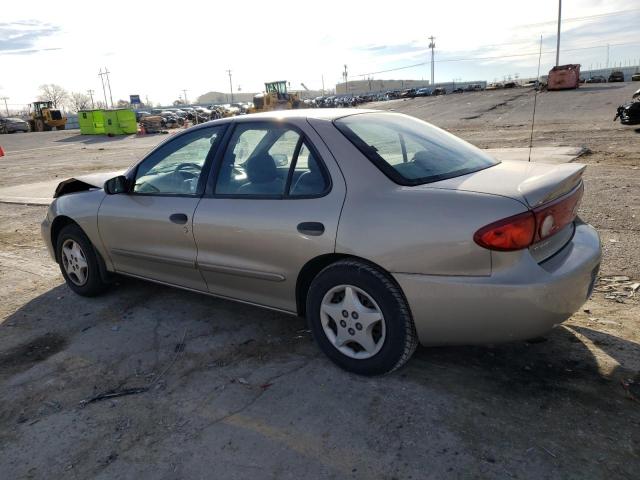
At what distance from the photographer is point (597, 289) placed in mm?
3996

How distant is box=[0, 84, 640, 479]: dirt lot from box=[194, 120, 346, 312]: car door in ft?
1.68

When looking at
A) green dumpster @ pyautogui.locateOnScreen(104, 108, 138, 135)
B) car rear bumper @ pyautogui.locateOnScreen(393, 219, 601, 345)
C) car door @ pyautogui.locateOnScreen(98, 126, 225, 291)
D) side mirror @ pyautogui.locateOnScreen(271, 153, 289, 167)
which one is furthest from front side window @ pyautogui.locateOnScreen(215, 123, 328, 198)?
green dumpster @ pyautogui.locateOnScreen(104, 108, 138, 135)

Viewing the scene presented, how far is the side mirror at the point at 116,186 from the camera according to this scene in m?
3.92

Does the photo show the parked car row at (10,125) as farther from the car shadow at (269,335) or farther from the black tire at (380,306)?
the black tire at (380,306)

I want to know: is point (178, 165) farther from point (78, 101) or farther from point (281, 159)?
point (78, 101)

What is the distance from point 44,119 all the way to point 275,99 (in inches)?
961

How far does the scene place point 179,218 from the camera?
141 inches

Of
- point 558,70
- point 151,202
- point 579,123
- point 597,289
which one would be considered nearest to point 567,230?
point 597,289

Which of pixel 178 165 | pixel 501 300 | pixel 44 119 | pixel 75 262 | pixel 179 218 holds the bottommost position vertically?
pixel 75 262

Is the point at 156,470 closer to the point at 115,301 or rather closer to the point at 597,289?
the point at 115,301

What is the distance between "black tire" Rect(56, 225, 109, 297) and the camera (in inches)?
173

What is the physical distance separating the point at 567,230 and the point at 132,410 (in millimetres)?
2645

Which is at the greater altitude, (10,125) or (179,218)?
(10,125)

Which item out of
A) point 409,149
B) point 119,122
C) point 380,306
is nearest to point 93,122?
point 119,122
